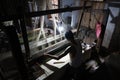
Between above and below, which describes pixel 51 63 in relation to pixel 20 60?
below

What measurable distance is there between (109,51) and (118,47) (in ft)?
1.43

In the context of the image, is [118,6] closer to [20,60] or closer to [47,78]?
[47,78]

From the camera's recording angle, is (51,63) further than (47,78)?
Yes

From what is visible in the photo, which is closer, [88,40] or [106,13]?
[106,13]

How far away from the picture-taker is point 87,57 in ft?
14.6

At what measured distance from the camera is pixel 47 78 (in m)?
2.93

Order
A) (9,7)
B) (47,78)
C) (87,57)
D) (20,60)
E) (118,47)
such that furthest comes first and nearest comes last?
(118,47)
(87,57)
(9,7)
(47,78)
(20,60)

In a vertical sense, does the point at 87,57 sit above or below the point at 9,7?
below

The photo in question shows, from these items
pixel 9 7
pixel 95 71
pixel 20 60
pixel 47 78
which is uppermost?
pixel 9 7

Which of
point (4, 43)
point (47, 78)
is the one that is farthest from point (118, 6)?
point (4, 43)

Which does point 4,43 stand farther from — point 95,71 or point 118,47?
point 118,47

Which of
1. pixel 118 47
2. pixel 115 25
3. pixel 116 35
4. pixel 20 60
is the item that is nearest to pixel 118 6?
pixel 115 25

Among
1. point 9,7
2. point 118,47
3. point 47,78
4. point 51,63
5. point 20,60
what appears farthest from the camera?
point 118,47

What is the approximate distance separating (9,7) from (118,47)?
479 centimetres
